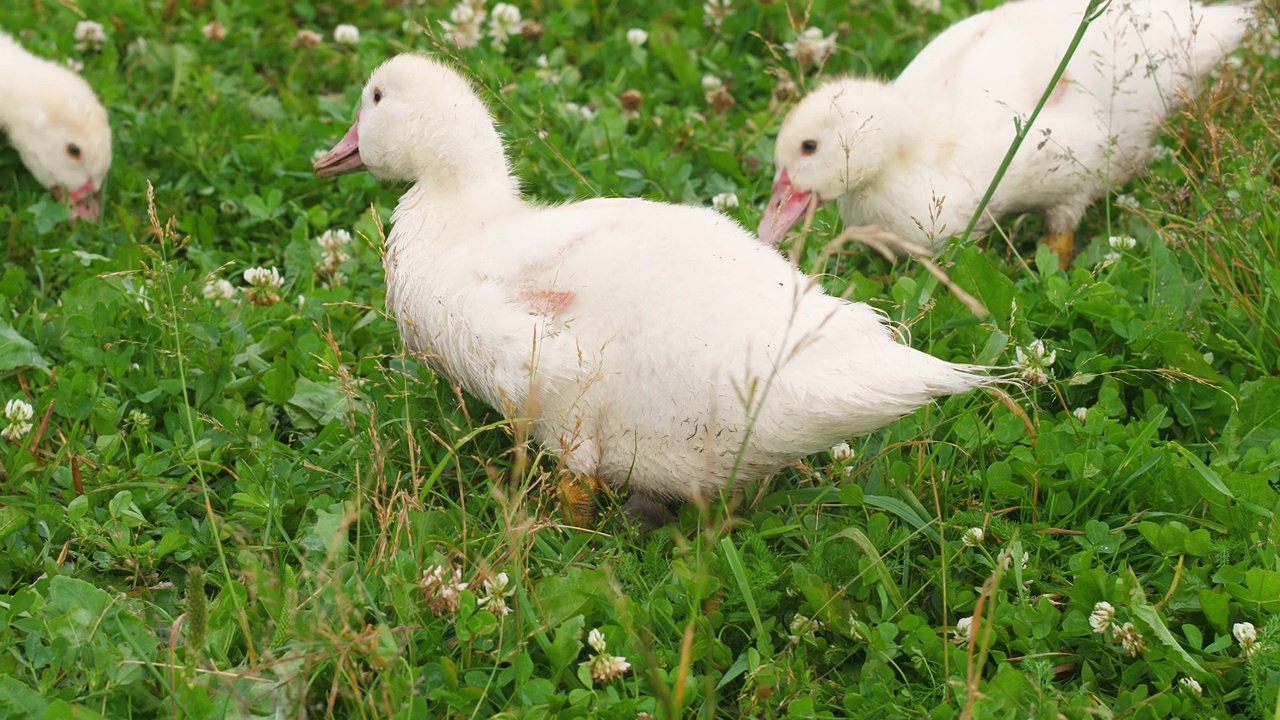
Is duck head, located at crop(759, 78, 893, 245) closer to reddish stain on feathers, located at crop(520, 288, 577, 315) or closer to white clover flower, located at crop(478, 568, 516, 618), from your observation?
reddish stain on feathers, located at crop(520, 288, 577, 315)

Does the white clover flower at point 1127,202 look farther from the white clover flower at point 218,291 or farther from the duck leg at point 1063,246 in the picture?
the white clover flower at point 218,291

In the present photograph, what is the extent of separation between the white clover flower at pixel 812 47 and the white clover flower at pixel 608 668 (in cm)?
314

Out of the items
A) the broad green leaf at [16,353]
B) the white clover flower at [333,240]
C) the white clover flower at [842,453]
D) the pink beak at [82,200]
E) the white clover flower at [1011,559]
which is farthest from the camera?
the pink beak at [82,200]

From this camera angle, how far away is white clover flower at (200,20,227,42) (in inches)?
216

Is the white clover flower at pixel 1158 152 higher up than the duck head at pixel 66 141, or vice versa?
the white clover flower at pixel 1158 152

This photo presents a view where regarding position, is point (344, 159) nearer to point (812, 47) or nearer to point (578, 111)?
point (578, 111)

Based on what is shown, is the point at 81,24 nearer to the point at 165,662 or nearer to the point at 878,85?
the point at 878,85

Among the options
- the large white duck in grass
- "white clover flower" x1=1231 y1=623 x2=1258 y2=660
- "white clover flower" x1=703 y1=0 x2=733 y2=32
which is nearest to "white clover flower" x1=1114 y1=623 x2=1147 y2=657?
"white clover flower" x1=1231 y1=623 x2=1258 y2=660

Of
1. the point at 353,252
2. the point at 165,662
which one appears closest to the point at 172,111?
the point at 353,252

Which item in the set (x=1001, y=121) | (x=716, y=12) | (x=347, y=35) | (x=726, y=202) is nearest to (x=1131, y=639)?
(x=1001, y=121)

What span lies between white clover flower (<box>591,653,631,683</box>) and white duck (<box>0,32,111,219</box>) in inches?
116

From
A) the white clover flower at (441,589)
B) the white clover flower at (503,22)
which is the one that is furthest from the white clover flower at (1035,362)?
the white clover flower at (503,22)

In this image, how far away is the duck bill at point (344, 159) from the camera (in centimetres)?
371

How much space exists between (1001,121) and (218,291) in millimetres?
2577
